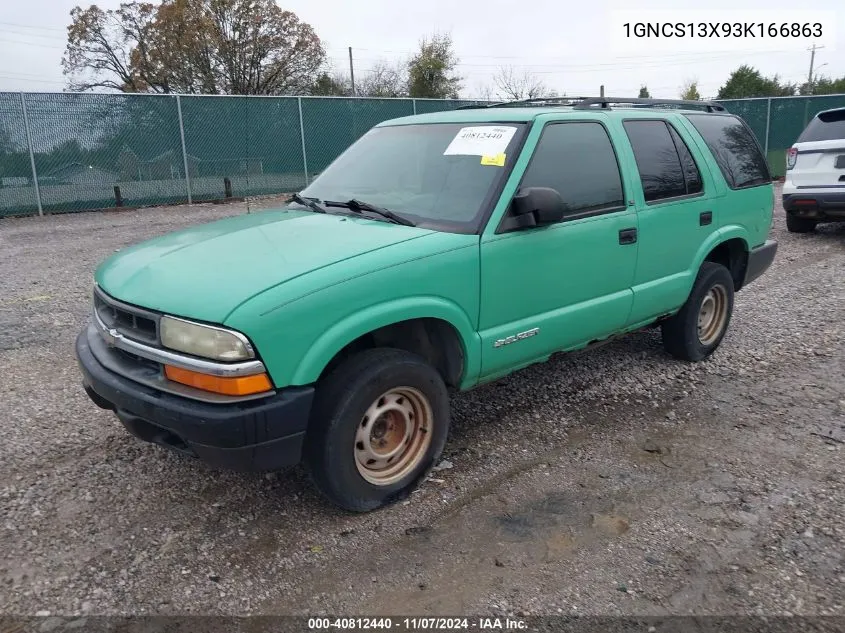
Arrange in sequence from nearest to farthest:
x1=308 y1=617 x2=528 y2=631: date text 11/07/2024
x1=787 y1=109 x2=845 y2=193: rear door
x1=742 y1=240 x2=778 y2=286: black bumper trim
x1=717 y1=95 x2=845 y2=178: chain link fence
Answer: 1. x1=308 y1=617 x2=528 y2=631: date text 11/07/2024
2. x1=742 y1=240 x2=778 y2=286: black bumper trim
3. x1=787 y1=109 x2=845 y2=193: rear door
4. x1=717 y1=95 x2=845 y2=178: chain link fence

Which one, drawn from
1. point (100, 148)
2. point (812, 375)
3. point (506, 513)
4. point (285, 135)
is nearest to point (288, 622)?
point (506, 513)

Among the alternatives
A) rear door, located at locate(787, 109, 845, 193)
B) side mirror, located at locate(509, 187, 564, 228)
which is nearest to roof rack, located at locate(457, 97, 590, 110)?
side mirror, located at locate(509, 187, 564, 228)

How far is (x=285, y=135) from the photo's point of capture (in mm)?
16344

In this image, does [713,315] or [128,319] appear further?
[713,315]

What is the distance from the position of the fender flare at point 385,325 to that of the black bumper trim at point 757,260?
3.12m

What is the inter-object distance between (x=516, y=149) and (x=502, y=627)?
2.39 m

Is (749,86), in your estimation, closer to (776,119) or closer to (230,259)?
(776,119)

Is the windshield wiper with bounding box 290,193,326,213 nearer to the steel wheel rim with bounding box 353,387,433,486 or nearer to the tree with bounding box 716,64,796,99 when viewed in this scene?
the steel wheel rim with bounding box 353,387,433,486

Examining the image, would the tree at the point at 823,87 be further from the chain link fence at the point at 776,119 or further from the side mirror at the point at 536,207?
the side mirror at the point at 536,207

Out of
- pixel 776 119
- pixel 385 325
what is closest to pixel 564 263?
pixel 385 325

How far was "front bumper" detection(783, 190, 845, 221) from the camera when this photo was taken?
358 inches

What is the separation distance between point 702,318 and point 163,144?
42.5 feet

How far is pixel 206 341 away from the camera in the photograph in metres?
2.66

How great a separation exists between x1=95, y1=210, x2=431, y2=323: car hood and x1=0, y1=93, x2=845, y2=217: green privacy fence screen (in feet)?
38.8
